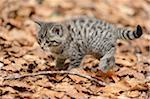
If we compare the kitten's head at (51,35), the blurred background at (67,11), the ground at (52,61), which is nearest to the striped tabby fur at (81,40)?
the kitten's head at (51,35)

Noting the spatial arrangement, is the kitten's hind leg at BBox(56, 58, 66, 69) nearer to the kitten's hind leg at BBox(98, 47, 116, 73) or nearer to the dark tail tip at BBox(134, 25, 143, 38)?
the kitten's hind leg at BBox(98, 47, 116, 73)

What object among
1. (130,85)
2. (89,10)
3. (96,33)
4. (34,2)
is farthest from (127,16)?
(130,85)

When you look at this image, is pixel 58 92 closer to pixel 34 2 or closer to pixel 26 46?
pixel 26 46

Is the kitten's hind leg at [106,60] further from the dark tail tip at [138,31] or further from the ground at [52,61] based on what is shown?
the dark tail tip at [138,31]

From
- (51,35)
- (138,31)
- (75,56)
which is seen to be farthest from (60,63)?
(138,31)

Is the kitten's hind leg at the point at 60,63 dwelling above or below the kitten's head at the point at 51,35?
below

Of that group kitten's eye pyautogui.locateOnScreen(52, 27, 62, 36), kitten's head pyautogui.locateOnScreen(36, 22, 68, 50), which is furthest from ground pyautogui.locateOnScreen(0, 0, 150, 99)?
kitten's eye pyautogui.locateOnScreen(52, 27, 62, 36)
